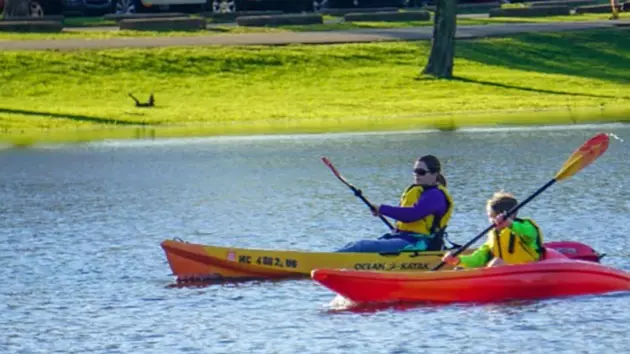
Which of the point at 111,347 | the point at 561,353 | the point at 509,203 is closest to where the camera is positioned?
the point at 561,353

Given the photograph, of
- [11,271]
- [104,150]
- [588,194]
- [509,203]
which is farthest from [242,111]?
[509,203]

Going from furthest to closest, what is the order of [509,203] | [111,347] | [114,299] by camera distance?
[114,299] → [509,203] → [111,347]

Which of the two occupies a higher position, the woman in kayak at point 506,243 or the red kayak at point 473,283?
the woman in kayak at point 506,243

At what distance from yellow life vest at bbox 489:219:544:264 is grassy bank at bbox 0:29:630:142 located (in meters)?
23.2

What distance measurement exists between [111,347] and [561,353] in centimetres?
446

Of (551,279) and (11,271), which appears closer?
(551,279)

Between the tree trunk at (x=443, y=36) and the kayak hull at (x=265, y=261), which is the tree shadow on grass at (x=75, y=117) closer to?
the tree trunk at (x=443, y=36)

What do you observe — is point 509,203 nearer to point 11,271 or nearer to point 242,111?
point 11,271

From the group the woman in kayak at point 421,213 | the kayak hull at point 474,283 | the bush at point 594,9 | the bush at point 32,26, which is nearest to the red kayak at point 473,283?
the kayak hull at point 474,283

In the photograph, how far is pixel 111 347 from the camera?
18219 mm

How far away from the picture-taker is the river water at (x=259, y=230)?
18.4 meters

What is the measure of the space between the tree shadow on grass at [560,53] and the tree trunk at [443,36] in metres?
2.56

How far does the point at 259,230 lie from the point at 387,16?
31390 mm

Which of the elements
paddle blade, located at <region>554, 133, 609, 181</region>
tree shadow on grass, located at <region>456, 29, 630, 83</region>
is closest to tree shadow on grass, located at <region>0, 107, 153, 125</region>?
tree shadow on grass, located at <region>456, 29, 630, 83</region>
